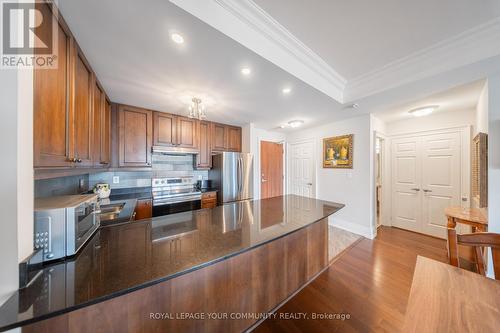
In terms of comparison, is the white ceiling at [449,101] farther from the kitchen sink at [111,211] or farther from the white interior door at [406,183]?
the kitchen sink at [111,211]

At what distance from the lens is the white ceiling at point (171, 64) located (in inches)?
43.9

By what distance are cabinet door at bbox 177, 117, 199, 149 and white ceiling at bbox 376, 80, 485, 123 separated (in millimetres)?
3449

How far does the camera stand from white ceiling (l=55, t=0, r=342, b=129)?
112 cm

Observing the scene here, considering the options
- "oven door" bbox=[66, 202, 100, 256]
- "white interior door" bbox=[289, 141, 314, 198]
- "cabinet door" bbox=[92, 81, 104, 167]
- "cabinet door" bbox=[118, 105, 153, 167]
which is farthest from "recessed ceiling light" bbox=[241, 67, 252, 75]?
"white interior door" bbox=[289, 141, 314, 198]

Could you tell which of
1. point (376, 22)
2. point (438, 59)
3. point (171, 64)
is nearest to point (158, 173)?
point (171, 64)

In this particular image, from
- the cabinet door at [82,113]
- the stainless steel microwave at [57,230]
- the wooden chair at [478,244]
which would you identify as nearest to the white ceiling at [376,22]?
the cabinet door at [82,113]

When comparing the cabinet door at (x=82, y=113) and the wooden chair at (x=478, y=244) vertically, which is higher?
the cabinet door at (x=82, y=113)

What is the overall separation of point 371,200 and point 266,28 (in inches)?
127

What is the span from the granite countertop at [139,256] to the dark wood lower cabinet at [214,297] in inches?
6.1

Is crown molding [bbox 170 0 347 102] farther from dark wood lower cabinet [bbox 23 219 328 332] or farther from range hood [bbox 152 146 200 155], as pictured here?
range hood [bbox 152 146 200 155]

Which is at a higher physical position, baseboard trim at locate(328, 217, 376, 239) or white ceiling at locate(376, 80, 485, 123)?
white ceiling at locate(376, 80, 485, 123)

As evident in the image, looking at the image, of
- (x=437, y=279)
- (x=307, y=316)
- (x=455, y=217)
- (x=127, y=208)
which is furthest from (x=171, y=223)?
(x=455, y=217)

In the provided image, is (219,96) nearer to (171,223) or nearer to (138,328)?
(171,223)

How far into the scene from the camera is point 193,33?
4.09 feet
